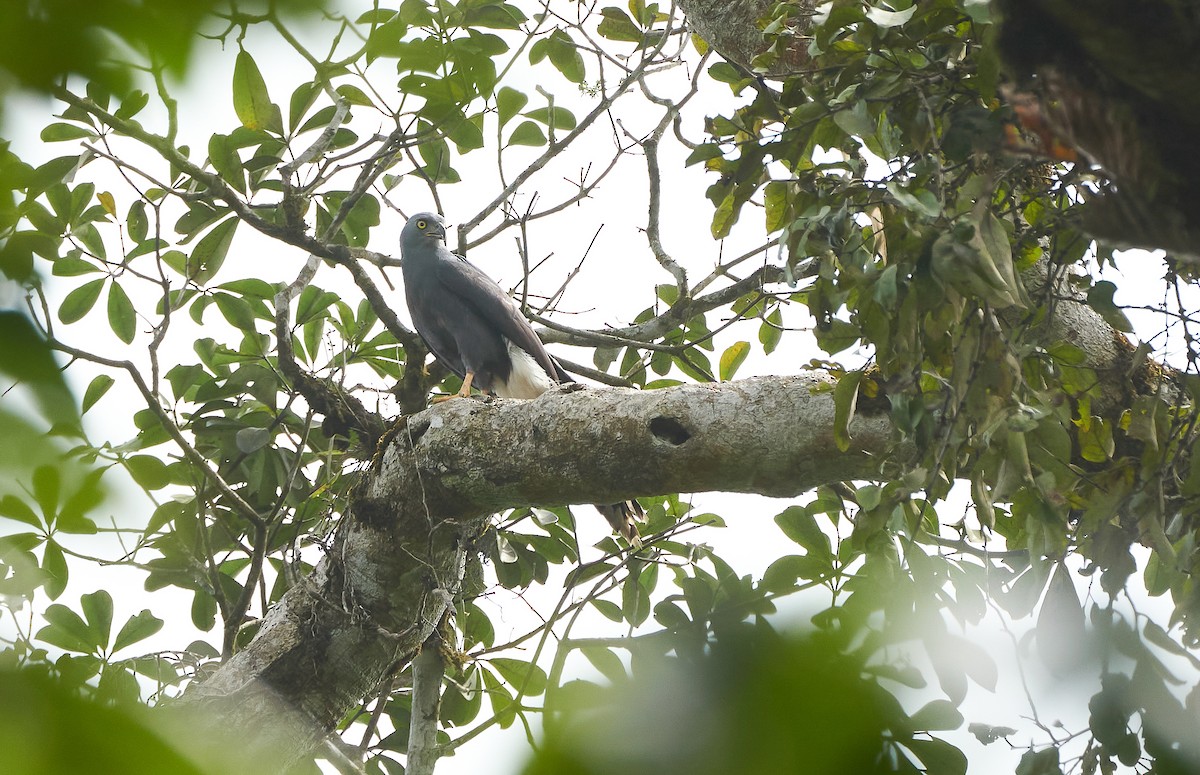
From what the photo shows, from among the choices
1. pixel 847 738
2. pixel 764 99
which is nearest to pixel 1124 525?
pixel 764 99

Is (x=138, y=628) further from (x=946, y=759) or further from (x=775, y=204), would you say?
(x=946, y=759)

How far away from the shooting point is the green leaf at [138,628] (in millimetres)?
3385

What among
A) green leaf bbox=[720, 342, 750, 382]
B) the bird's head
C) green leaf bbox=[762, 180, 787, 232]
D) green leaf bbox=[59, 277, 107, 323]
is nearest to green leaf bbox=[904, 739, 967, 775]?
green leaf bbox=[762, 180, 787, 232]

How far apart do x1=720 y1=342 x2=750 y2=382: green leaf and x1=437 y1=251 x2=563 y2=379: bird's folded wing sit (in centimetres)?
77

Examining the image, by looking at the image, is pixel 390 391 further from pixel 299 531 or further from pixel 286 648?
pixel 286 648

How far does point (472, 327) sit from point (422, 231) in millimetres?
1017

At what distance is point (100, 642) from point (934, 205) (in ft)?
9.74

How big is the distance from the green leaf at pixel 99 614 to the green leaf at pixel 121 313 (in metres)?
0.89

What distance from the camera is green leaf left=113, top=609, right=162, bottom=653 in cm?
338

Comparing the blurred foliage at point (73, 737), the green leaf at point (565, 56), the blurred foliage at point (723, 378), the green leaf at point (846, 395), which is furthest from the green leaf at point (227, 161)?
the blurred foliage at point (73, 737)

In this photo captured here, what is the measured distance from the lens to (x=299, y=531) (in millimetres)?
3770

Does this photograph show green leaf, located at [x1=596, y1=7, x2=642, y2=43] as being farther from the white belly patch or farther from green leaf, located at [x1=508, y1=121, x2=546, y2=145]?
the white belly patch

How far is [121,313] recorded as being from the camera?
3580mm

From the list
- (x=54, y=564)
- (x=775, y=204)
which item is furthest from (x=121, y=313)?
(x=775, y=204)
